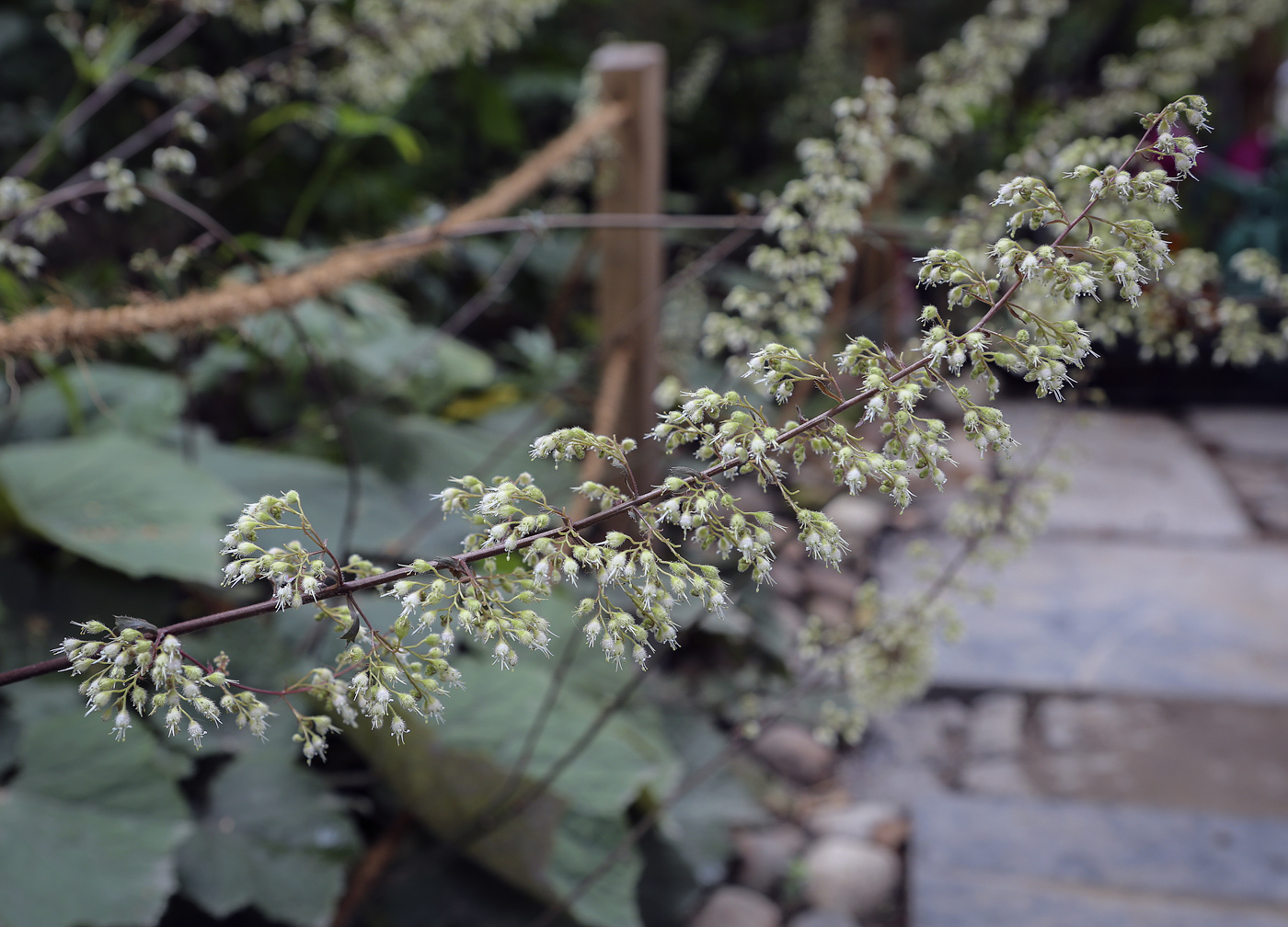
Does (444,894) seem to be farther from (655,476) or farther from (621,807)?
(655,476)

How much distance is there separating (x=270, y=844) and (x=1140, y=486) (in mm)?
3160

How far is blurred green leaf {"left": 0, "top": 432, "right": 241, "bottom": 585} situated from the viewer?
1.27 meters

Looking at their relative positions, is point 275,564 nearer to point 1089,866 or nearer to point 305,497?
point 305,497

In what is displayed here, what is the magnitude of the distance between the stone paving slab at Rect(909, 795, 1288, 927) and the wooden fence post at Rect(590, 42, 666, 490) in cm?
88

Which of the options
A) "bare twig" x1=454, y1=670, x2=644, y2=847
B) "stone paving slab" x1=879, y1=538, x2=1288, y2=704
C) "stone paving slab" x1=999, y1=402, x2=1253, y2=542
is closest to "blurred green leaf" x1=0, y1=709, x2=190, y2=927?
"bare twig" x1=454, y1=670, x2=644, y2=847

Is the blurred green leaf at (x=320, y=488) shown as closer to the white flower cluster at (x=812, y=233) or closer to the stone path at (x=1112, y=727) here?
the white flower cluster at (x=812, y=233)

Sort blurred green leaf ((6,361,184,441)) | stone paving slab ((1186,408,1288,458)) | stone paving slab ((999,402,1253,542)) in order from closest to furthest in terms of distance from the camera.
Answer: blurred green leaf ((6,361,184,441)) < stone paving slab ((999,402,1253,542)) < stone paving slab ((1186,408,1288,458))

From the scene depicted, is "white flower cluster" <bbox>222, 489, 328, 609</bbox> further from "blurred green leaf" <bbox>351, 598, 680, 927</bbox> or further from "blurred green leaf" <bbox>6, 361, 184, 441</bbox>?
"blurred green leaf" <bbox>6, 361, 184, 441</bbox>

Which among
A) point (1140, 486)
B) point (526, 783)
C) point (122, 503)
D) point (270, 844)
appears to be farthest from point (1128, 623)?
point (122, 503)

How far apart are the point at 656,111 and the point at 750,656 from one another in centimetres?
120

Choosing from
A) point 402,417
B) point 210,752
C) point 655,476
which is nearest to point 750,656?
point 655,476

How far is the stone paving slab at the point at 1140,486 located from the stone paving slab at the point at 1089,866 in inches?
46.4

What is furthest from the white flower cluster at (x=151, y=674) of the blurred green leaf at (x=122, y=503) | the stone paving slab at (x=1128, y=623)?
the stone paving slab at (x=1128, y=623)

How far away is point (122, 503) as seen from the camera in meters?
1.42
